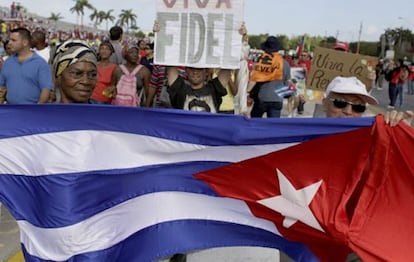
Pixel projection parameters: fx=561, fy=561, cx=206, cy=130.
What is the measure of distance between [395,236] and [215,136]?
99 cm

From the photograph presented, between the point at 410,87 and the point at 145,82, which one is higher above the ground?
the point at 145,82

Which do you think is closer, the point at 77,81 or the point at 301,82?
the point at 77,81

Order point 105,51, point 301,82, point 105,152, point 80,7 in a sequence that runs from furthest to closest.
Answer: point 80,7 < point 301,82 < point 105,51 < point 105,152

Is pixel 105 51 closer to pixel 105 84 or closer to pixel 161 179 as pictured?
pixel 105 84

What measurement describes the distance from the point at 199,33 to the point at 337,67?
143 cm

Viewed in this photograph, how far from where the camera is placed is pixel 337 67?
5.07m

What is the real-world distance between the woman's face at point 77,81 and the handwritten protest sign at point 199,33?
3.72 ft

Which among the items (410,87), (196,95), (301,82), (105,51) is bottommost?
(410,87)

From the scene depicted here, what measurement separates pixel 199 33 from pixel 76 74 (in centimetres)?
133

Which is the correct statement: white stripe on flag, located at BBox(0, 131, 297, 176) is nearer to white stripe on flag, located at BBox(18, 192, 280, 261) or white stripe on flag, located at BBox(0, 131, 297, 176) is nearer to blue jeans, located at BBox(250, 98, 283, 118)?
white stripe on flag, located at BBox(18, 192, 280, 261)

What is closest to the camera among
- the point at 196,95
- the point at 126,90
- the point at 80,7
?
the point at 196,95

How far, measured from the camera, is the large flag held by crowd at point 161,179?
2.76 meters

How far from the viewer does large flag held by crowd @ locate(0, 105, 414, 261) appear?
109 inches

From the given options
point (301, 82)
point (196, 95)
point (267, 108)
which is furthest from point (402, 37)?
point (196, 95)
